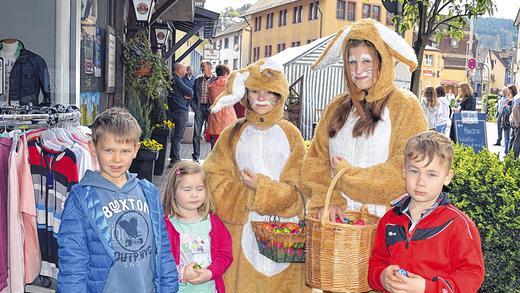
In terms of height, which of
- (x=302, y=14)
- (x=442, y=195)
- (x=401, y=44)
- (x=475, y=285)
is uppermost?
(x=302, y=14)

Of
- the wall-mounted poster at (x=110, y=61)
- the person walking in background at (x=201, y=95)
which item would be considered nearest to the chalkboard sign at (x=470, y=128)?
the person walking in background at (x=201, y=95)

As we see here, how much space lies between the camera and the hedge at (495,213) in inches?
147

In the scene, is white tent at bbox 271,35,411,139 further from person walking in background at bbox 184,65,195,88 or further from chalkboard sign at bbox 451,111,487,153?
chalkboard sign at bbox 451,111,487,153

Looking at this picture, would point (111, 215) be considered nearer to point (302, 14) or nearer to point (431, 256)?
point (431, 256)

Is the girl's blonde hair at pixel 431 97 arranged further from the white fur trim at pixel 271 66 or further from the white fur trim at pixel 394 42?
the white fur trim at pixel 394 42

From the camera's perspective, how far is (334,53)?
382cm

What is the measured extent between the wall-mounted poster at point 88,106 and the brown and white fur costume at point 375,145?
4.59m

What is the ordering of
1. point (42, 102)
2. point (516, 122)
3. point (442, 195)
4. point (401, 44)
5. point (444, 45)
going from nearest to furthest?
1. point (442, 195)
2. point (401, 44)
3. point (42, 102)
4. point (516, 122)
5. point (444, 45)

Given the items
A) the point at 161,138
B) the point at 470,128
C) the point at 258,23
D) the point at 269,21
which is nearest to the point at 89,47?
the point at 161,138

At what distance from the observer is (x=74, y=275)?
291cm

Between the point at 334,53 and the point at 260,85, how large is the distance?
48 cm

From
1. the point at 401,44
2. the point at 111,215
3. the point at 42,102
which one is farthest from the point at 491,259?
the point at 42,102

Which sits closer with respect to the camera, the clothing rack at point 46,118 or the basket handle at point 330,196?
the basket handle at point 330,196

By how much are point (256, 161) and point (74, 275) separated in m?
1.43
